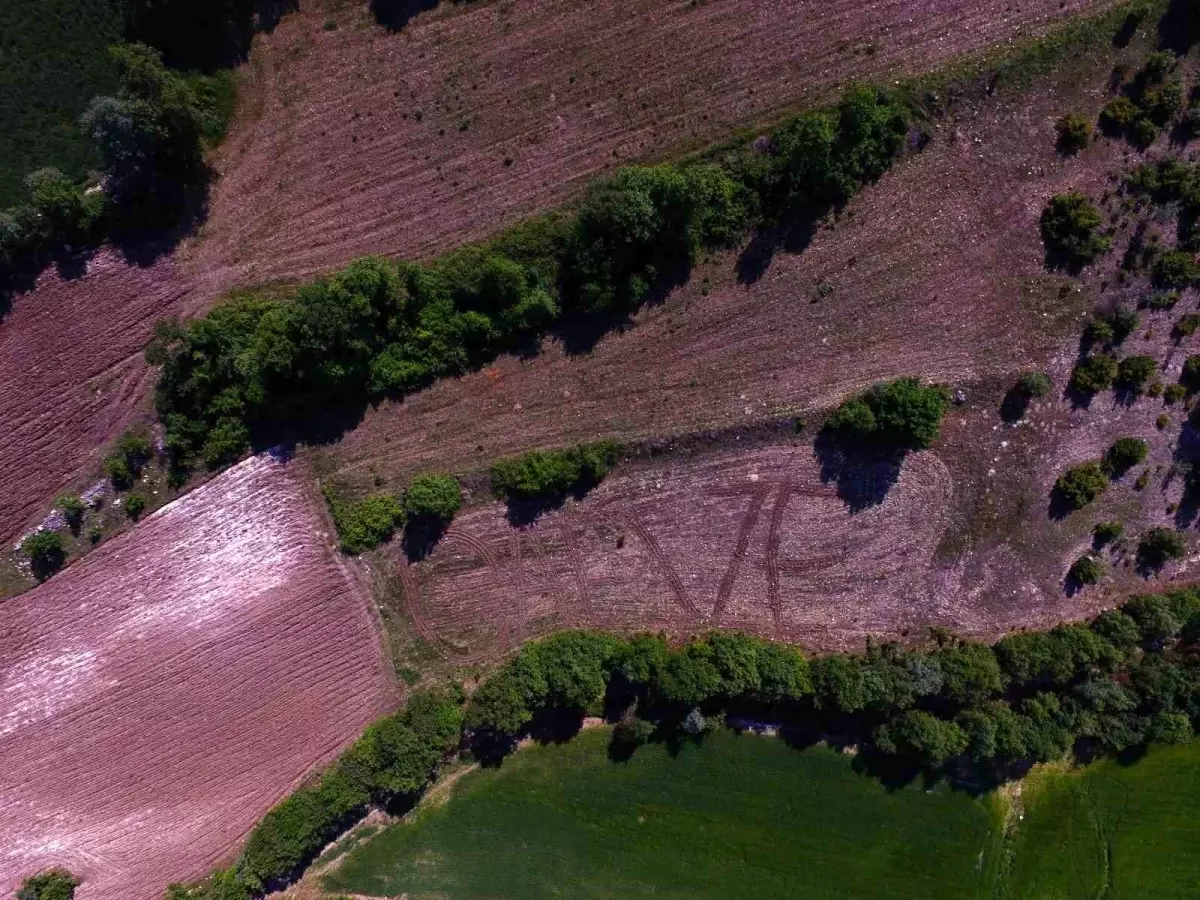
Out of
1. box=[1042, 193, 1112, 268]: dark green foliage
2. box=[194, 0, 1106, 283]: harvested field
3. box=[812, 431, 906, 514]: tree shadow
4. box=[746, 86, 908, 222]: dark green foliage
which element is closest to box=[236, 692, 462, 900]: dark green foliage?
box=[812, 431, 906, 514]: tree shadow

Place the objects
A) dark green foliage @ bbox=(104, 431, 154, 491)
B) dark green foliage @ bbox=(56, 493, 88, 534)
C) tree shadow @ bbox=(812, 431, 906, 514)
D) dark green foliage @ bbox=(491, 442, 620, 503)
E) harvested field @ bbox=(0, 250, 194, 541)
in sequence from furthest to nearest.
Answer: tree shadow @ bbox=(812, 431, 906, 514) → dark green foliage @ bbox=(491, 442, 620, 503) → dark green foliage @ bbox=(56, 493, 88, 534) → dark green foliage @ bbox=(104, 431, 154, 491) → harvested field @ bbox=(0, 250, 194, 541)

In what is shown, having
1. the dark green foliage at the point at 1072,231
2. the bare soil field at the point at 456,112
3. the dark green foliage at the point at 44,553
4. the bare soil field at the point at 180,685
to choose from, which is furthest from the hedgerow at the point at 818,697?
the bare soil field at the point at 456,112

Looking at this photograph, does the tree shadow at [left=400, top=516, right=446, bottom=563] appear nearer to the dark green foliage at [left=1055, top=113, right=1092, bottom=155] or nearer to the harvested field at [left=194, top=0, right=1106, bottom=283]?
the harvested field at [left=194, top=0, right=1106, bottom=283]

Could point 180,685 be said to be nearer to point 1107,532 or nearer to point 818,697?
point 818,697

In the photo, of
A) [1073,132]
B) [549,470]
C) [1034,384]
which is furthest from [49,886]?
[1073,132]

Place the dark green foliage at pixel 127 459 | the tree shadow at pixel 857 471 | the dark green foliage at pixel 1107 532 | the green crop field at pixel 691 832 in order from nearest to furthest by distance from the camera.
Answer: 1. the dark green foliage at pixel 127 459
2. the tree shadow at pixel 857 471
3. the dark green foliage at pixel 1107 532
4. the green crop field at pixel 691 832

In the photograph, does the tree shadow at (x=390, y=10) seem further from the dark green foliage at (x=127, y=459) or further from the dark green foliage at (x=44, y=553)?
the dark green foliage at (x=44, y=553)
